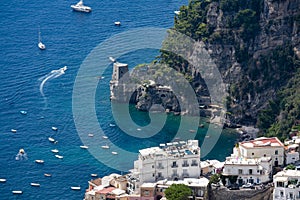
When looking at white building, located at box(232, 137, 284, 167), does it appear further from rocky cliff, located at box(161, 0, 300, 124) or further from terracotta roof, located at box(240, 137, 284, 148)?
rocky cliff, located at box(161, 0, 300, 124)

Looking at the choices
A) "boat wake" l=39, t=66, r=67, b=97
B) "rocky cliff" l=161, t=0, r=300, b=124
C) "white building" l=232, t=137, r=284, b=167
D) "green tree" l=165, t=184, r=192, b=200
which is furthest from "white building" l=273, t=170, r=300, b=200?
"boat wake" l=39, t=66, r=67, b=97

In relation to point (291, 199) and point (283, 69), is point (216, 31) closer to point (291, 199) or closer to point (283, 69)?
point (283, 69)

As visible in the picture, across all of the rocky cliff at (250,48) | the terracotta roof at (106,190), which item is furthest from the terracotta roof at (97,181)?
the rocky cliff at (250,48)

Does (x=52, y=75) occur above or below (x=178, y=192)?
above

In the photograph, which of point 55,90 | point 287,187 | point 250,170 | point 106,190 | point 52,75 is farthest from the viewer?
point 52,75

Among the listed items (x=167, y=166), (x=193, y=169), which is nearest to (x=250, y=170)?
(x=193, y=169)

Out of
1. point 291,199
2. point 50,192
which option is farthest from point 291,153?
point 50,192

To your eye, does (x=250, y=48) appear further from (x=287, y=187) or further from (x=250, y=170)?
(x=287, y=187)
